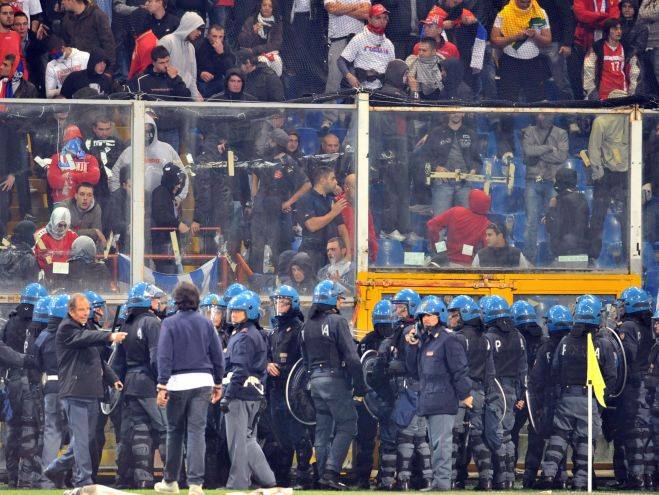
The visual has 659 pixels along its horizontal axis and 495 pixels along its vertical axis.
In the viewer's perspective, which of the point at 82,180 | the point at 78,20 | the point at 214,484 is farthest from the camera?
the point at 78,20

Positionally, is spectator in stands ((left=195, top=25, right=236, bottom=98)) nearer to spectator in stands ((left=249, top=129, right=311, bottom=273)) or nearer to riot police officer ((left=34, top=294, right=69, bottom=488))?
spectator in stands ((left=249, top=129, right=311, bottom=273))

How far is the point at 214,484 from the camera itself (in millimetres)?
16844

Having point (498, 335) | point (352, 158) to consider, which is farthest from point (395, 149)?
point (498, 335)

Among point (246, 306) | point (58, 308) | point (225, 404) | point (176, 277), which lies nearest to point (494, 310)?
point (246, 306)

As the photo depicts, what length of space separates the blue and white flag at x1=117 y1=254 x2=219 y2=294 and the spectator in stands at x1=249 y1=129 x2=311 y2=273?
546mm

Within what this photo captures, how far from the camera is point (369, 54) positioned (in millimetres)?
21125

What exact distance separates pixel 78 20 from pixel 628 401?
8.62 metres

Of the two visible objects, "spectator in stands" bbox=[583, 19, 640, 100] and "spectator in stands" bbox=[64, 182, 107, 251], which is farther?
"spectator in stands" bbox=[583, 19, 640, 100]

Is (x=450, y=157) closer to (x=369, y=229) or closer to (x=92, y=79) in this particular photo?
(x=369, y=229)

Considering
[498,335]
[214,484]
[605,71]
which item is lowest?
[214,484]

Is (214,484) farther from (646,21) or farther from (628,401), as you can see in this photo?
(646,21)

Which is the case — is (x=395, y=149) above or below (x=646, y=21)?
below

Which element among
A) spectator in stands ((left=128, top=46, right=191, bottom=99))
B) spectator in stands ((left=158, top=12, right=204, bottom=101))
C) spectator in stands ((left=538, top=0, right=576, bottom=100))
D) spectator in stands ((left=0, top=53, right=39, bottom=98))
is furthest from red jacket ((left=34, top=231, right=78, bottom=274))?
spectator in stands ((left=538, top=0, right=576, bottom=100))

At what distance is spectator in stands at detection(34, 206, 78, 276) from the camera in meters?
19.1
